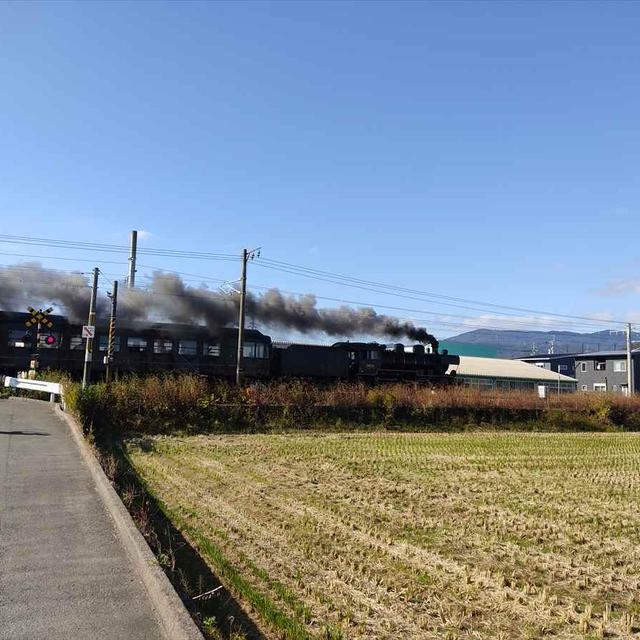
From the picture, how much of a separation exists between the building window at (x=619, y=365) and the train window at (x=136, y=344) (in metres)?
54.5

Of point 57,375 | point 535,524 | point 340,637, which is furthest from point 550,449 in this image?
point 57,375

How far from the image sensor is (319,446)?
18594 millimetres

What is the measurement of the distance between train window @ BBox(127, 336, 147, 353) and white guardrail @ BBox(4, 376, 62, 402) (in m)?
4.83

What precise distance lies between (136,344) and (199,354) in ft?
10.4

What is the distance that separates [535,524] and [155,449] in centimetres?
1072

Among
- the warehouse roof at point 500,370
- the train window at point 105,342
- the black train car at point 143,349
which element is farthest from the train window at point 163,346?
the warehouse roof at point 500,370

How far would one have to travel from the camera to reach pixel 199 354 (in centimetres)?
3120

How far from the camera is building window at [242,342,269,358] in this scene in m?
32.1

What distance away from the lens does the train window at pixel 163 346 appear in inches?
1193

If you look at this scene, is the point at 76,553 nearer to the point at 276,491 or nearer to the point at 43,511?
the point at 43,511

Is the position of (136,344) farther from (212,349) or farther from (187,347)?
(212,349)

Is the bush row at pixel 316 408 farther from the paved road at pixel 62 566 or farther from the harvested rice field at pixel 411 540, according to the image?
the paved road at pixel 62 566

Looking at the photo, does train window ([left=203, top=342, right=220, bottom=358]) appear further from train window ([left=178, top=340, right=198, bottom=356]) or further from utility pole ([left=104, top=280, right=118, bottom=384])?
utility pole ([left=104, top=280, right=118, bottom=384])

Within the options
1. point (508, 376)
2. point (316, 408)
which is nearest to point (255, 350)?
point (316, 408)
